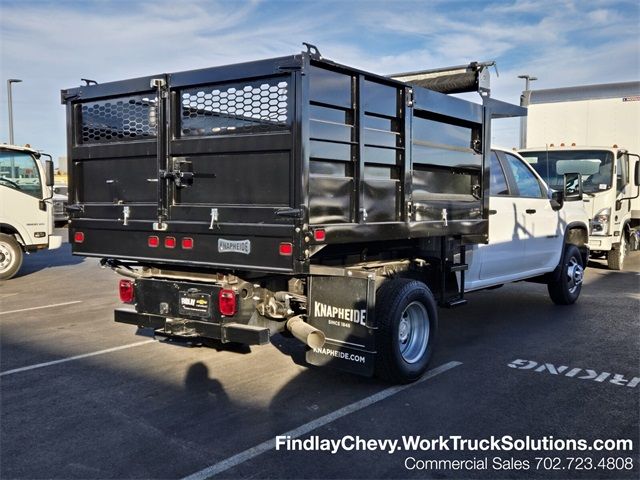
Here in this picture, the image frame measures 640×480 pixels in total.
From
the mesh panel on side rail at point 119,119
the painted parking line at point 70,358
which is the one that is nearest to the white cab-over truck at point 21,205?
the painted parking line at point 70,358

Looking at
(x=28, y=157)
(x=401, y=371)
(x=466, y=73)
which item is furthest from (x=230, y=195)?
(x=28, y=157)

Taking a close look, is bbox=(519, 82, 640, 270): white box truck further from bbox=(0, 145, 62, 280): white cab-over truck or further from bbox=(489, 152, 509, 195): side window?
bbox=(0, 145, 62, 280): white cab-over truck

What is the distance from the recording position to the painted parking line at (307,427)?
3751 millimetres

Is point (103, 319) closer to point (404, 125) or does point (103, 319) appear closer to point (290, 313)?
point (290, 313)

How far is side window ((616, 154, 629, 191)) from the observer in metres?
12.4

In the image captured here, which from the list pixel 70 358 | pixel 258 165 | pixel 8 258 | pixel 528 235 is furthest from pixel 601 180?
pixel 8 258

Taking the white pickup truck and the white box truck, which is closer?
the white pickup truck

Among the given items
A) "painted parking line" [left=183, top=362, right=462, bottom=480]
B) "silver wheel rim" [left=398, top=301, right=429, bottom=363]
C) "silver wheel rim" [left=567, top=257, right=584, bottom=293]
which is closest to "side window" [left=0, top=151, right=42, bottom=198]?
"silver wheel rim" [left=398, top=301, right=429, bottom=363]

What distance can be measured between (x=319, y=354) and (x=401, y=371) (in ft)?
2.31

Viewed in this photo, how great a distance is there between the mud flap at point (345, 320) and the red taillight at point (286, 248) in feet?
2.06

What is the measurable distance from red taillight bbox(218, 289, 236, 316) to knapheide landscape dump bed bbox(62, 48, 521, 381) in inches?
0.7

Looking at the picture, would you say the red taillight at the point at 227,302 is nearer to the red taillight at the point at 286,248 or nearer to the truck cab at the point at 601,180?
the red taillight at the point at 286,248

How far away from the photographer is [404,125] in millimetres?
5457

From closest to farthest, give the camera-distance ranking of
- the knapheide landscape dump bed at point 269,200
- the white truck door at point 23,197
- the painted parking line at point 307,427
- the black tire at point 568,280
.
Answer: the painted parking line at point 307,427 → the knapheide landscape dump bed at point 269,200 → the black tire at point 568,280 → the white truck door at point 23,197
